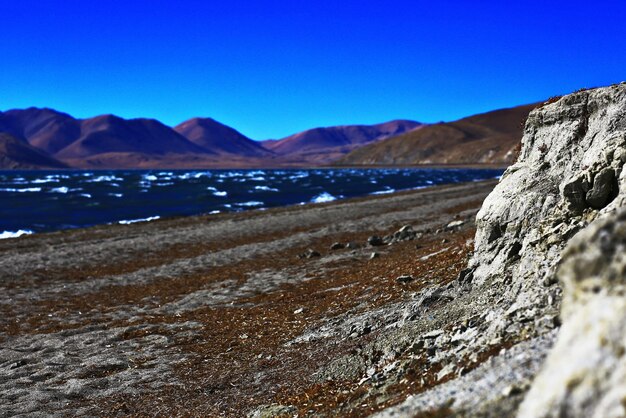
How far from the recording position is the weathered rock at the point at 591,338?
160 inches

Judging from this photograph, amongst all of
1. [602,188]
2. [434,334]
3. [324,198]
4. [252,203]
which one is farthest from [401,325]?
[324,198]

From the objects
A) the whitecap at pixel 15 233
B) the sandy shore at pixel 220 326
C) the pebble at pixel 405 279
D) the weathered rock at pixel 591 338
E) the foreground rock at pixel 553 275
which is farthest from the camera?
the whitecap at pixel 15 233

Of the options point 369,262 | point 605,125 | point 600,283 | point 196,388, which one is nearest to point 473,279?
point 605,125

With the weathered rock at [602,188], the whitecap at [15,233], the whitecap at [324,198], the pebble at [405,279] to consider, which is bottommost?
the pebble at [405,279]

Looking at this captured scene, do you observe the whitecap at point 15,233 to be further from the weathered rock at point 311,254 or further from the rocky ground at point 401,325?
the weathered rock at point 311,254

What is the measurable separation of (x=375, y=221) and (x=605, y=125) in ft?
87.2

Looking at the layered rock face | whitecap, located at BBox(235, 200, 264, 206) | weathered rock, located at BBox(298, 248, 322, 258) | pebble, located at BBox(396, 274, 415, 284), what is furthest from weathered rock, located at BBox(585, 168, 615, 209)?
whitecap, located at BBox(235, 200, 264, 206)

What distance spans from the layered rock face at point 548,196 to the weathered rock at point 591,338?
292 cm

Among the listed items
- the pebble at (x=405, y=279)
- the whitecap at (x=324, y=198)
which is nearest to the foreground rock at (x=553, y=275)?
the pebble at (x=405, y=279)

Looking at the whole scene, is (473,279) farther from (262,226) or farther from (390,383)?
(262,226)

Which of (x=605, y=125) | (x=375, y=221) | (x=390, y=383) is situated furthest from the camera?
(x=375, y=221)

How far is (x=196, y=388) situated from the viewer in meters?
10.9

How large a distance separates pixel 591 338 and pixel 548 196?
23.1 ft

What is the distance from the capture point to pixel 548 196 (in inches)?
423
